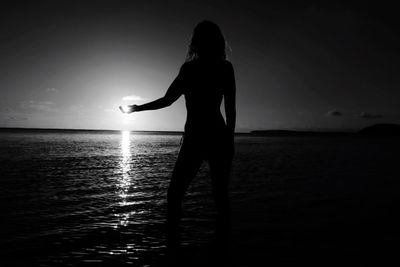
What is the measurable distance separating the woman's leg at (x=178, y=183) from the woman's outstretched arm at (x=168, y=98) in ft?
2.01

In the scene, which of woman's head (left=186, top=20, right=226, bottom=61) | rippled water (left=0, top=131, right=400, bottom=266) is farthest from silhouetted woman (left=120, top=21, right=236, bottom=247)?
rippled water (left=0, top=131, right=400, bottom=266)

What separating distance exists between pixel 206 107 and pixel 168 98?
0.53 m

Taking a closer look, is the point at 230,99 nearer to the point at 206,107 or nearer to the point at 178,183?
the point at 206,107

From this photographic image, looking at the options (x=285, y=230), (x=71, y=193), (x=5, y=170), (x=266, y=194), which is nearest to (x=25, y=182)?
(x=71, y=193)

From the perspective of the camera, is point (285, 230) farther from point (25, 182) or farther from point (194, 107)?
point (25, 182)

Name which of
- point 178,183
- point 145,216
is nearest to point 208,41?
point 178,183

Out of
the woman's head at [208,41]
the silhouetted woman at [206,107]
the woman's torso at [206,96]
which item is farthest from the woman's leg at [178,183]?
the woman's head at [208,41]

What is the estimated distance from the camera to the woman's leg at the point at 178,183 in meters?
4.19

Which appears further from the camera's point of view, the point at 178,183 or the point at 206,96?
the point at 178,183

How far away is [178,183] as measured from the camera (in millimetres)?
4297

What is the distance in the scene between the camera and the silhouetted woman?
4.12 meters

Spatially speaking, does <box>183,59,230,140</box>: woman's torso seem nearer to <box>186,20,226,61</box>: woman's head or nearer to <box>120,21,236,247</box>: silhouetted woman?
<box>120,21,236,247</box>: silhouetted woman

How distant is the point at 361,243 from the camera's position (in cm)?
527

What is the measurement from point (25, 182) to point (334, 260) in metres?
12.2
